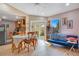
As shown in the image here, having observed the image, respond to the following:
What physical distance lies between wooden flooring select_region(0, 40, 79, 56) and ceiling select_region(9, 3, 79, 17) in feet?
1.86

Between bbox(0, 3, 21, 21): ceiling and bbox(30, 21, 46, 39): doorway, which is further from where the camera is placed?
bbox(30, 21, 46, 39): doorway

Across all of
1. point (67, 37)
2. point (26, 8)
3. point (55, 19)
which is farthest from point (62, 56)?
point (26, 8)

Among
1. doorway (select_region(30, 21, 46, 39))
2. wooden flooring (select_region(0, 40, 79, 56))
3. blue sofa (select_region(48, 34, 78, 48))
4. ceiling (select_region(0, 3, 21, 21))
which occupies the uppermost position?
ceiling (select_region(0, 3, 21, 21))

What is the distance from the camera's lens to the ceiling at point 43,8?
92.2 inches

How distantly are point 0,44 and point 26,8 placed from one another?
836 mm

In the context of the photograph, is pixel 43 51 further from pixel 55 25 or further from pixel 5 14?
pixel 5 14

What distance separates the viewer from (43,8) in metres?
2.38

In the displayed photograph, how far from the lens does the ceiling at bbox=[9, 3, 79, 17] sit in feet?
7.68

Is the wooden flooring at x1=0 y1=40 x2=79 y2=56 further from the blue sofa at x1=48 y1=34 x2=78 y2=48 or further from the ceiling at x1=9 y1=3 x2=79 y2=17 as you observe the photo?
the ceiling at x1=9 y1=3 x2=79 y2=17

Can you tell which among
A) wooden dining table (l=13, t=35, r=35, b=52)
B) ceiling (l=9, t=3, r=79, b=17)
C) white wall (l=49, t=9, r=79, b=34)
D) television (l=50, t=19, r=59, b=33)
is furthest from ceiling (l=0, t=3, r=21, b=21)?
white wall (l=49, t=9, r=79, b=34)

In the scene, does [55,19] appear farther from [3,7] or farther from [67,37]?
[3,7]

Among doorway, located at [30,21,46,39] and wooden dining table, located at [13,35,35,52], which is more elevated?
doorway, located at [30,21,46,39]

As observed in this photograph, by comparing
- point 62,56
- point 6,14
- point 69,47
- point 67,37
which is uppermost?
point 6,14

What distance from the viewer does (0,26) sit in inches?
91.7
